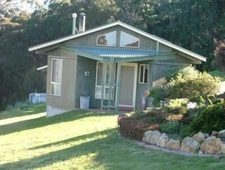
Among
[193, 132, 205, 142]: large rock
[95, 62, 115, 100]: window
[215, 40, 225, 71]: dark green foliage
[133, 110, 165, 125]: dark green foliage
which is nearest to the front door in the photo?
[95, 62, 115, 100]: window

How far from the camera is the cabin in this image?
2195cm

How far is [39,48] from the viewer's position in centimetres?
2297

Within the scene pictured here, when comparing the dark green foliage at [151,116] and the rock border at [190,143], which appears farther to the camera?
the dark green foliage at [151,116]

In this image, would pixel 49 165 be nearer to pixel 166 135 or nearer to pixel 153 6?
pixel 166 135

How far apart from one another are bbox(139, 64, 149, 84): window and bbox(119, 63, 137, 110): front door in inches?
10.2

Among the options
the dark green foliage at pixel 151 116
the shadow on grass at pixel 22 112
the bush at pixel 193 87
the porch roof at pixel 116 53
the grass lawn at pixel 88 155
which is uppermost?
the porch roof at pixel 116 53

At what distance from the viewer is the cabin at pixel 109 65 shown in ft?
72.0

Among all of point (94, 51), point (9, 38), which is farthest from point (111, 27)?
point (9, 38)

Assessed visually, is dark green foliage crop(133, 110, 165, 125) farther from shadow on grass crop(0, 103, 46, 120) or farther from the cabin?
shadow on grass crop(0, 103, 46, 120)

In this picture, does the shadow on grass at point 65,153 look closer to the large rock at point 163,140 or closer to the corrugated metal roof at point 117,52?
the large rock at point 163,140

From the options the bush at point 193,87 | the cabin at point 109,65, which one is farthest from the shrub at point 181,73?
the bush at point 193,87

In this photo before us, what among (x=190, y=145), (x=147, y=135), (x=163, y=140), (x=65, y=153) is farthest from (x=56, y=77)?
(x=190, y=145)

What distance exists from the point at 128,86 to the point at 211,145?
1381 cm

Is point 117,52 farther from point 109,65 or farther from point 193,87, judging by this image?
point 193,87
